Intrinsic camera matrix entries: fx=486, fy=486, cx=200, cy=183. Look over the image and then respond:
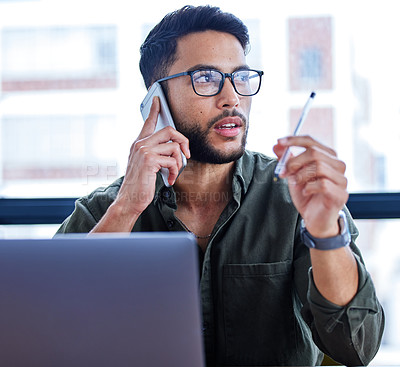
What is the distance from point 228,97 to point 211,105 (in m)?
0.06

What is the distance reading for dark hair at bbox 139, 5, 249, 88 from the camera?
5.04 feet

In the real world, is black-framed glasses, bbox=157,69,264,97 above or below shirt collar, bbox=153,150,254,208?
above

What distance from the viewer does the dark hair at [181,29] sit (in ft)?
5.04

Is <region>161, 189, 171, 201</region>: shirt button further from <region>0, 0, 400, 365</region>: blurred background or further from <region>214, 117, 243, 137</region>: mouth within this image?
<region>0, 0, 400, 365</region>: blurred background

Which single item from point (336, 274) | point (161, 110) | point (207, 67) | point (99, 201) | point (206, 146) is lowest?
point (336, 274)

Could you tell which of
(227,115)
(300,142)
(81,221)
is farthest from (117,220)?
(300,142)

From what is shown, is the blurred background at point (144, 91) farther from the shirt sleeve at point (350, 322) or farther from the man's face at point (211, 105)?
the shirt sleeve at point (350, 322)

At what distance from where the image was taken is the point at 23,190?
2223 mm

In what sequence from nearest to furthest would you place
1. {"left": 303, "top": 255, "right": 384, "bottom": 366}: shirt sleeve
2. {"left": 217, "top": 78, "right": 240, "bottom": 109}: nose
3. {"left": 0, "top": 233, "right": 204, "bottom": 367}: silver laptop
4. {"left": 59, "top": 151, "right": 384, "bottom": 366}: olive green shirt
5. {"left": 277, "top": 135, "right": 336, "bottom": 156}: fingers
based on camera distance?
1. {"left": 0, "top": 233, "right": 204, "bottom": 367}: silver laptop
2. {"left": 277, "top": 135, "right": 336, "bottom": 156}: fingers
3. {"left": 303, "top": 255, "right": 384, "bottom": 366}: shirt sleeve
4. {"left": 59, "top": 151, "right": 384, "bottom": 366}: olive green shirt
5. {"left": 217, "top": 78, "right": 240, "bottom": 109}: nose

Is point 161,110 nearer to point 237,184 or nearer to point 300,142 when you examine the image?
point 237,184

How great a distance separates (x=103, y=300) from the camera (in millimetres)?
678

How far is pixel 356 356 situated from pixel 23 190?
5.37 feet

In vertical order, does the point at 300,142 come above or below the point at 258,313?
above

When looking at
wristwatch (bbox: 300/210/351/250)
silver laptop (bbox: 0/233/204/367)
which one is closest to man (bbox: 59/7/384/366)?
wristwatch (bbox: 300/210/351/250)
